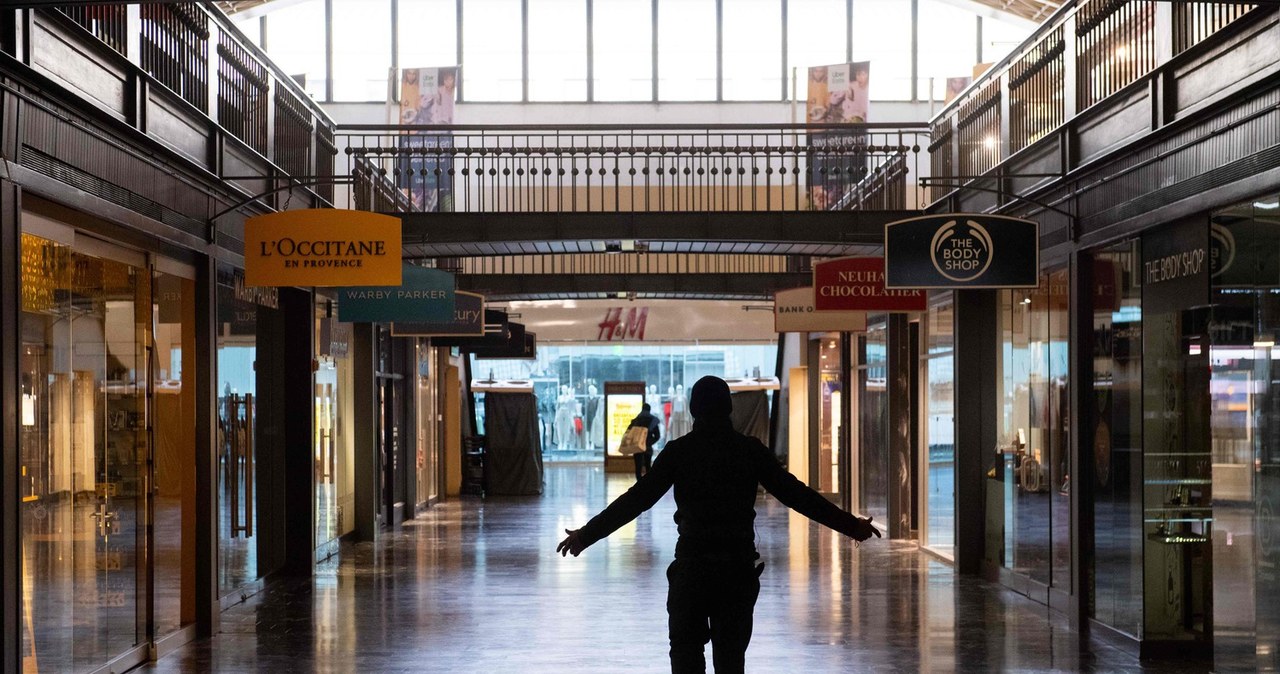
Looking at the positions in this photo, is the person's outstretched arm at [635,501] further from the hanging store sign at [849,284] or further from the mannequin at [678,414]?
the mannequin at [678,414]

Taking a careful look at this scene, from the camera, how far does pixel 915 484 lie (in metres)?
15.2

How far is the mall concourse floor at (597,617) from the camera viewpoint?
27.2 ft

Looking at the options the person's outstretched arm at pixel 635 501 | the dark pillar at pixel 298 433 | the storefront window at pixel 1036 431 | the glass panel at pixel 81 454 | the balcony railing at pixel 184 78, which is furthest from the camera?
the dark pillar at pixel 298 433

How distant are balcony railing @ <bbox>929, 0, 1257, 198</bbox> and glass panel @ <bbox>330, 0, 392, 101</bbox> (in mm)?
16608

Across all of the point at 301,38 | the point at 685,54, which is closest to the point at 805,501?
the point at 685,54

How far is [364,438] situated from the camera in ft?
50.9

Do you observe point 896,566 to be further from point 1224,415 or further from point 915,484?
point 1224,415

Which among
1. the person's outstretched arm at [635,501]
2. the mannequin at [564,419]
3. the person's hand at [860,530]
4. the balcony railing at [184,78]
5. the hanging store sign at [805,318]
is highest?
the balcony railing at [184,78]

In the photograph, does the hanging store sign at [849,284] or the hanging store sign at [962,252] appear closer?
the hanging store sign at [962,252]

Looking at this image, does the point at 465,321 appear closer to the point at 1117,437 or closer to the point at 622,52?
the point at 1117,437

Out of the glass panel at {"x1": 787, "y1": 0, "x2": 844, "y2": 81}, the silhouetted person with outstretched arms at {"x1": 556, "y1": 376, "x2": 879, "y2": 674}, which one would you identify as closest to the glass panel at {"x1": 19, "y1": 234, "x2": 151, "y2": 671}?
the silhouetted person with outstretched arms at {"x1": 556, "y1": 376, "x2": 879, "y2": 674}

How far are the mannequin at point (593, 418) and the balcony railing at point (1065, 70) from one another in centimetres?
2094

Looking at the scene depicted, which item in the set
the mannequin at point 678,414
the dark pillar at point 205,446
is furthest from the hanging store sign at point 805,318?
the mannequin at point 678,414

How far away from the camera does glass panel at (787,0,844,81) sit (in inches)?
1091
